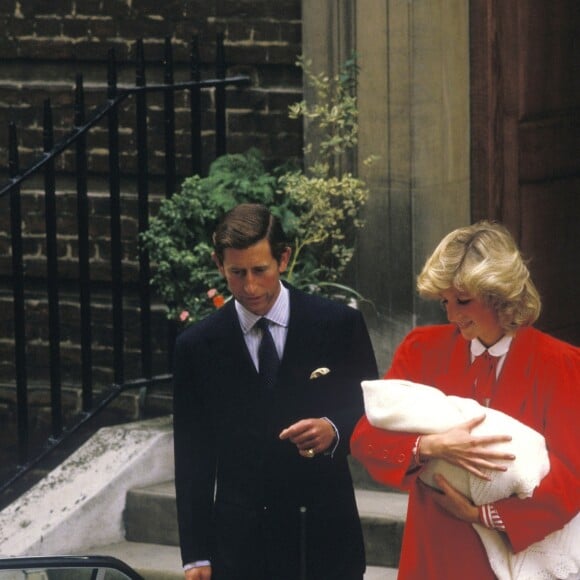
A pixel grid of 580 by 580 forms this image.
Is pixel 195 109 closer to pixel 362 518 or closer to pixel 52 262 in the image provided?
pixel 52 262

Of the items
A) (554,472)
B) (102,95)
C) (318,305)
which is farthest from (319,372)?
(102,95)

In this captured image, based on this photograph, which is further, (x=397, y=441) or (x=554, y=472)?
(x=397, y=441)

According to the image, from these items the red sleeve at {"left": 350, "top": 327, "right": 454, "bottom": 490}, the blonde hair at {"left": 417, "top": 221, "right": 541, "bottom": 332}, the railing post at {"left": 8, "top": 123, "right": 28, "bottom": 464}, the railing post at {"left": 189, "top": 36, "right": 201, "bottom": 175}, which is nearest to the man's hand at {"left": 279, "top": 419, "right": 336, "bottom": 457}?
the red sleeve at {"left": 350, "top": 327, "right": 454, "bottom": 490}

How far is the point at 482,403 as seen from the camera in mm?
3760

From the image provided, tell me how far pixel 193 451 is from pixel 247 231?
0.61 m

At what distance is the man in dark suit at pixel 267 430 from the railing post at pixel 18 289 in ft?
7.90

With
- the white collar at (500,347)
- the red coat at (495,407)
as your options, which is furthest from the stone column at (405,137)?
the white collar at (500,347)

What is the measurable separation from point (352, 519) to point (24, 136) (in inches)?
153

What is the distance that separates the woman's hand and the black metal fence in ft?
10.5

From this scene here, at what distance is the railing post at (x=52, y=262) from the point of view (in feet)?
21.3

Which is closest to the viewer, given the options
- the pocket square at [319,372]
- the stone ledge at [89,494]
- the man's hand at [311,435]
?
the man's hand at [311,435]

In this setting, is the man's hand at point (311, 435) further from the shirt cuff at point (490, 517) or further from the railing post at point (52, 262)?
the railing post at point (52, 262)

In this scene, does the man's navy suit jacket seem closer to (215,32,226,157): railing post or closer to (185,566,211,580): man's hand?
(185,566,211,580): man's hand

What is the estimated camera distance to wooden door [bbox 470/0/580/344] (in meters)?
6.62
